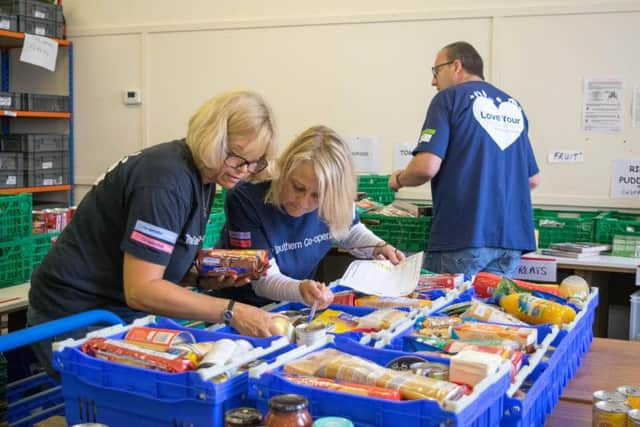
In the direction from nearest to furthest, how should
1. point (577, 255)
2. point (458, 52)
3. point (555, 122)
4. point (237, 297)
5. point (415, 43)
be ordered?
1. point (237, 297)
2. point (458, 52)
3. point (577, 255)
4. point (555, 122)
5. point (415, 43)

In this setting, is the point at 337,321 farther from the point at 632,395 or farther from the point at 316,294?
the point at 632,395

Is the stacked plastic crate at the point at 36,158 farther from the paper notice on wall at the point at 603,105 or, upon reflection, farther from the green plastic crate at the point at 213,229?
the paper notice on wall at the point at 603,105

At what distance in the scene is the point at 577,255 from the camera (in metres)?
4.09

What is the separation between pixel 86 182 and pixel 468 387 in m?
5.42

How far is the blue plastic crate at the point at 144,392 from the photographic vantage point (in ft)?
4.41

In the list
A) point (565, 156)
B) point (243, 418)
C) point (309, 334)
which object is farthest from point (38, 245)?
point (565, 156)

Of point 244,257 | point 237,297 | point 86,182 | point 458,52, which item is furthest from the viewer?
point 86,182

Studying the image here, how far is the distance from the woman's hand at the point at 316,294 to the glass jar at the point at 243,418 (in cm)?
85

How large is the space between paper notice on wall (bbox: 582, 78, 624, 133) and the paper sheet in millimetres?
2549

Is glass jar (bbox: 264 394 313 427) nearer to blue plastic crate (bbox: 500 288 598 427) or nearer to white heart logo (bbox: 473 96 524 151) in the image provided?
blue plastic crate (bbox: 500 288 598 427)

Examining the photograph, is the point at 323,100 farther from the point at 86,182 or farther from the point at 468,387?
the point at 468,387

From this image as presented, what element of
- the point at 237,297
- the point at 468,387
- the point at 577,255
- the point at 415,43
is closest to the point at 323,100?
the point at 415,43

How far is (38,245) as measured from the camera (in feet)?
11.2

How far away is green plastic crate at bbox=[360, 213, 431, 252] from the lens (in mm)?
4281
